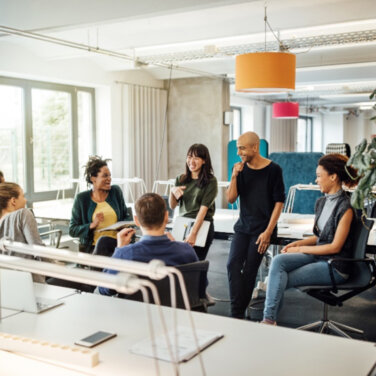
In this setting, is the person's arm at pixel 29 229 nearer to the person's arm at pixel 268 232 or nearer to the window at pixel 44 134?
the person's arm at pixel 268 232

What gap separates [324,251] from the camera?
3570 mm

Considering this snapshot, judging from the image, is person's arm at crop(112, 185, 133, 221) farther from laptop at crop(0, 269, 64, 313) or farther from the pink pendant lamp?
the pink pendant lamp

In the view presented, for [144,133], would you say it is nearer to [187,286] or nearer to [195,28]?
[195,28]

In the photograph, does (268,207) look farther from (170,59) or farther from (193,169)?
(170,59)

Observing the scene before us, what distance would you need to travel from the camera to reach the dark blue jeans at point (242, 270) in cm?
393

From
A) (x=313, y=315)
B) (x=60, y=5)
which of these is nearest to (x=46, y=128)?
(x=60, y=5)

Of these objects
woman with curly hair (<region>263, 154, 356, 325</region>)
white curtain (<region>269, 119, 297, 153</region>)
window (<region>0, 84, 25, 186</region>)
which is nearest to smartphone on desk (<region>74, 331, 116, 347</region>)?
woman with curly hair (<region>263, 154, 356, 325</region>)

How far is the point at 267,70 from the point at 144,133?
488 cm

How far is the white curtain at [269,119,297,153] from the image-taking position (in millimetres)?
14719

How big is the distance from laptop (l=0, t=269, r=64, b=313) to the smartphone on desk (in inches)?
15.6

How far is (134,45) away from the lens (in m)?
7.29

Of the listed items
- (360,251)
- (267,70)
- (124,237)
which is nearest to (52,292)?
(124,237)

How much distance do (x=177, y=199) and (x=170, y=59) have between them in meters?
3.96

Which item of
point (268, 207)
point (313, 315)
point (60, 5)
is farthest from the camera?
point (60, 5)
